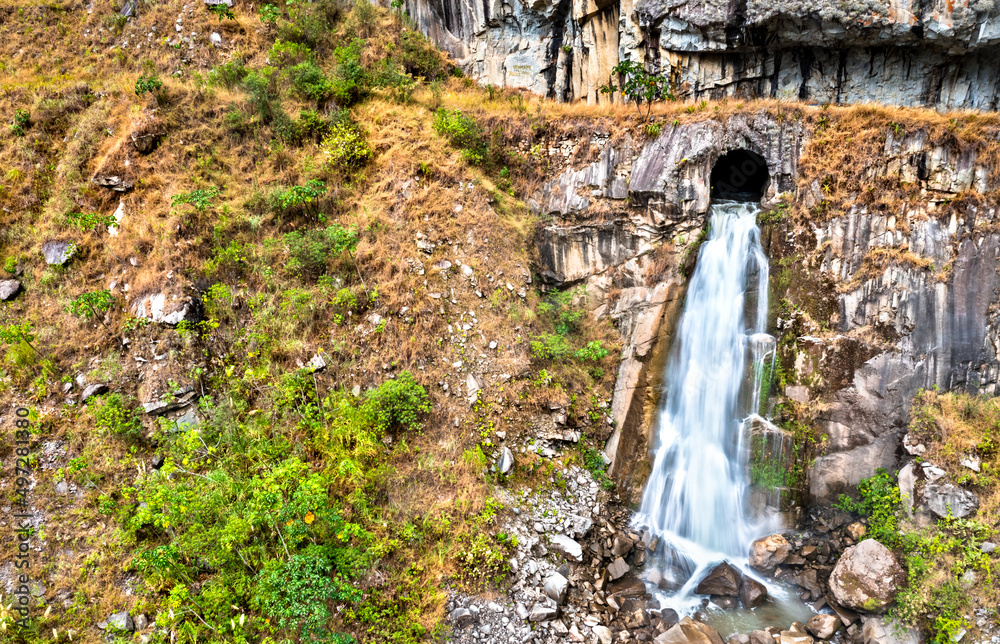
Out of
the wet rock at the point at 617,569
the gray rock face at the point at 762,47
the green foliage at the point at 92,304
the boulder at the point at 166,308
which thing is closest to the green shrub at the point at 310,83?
the gray rock face at the point at 762,47

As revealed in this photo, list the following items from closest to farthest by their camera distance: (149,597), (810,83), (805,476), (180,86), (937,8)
A: 1. (149,597)
2. (805,476)
3. (937,8)
4. (180,86)
5. (810,83)

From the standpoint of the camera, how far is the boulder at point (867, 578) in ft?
24.3

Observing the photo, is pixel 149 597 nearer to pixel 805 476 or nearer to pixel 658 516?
pixel 658 516

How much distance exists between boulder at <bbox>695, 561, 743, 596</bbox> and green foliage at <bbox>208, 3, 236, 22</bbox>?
1794 cm

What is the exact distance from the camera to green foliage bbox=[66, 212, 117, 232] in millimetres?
9414

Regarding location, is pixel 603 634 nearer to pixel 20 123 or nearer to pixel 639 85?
pixel 639 85

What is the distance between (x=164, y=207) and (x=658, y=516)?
37.8ft

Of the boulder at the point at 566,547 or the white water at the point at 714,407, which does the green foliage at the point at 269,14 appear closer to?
the white water at the point at 714,407

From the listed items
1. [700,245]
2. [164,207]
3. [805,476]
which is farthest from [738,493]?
[164,207]

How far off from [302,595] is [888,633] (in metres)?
8.40

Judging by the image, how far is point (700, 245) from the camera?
10.6m

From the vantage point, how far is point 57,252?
30.5 feet

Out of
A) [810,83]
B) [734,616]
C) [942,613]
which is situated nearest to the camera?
[942,613]

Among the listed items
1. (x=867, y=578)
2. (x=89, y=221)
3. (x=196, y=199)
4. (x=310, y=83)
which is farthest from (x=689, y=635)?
(x=310, y=83)
